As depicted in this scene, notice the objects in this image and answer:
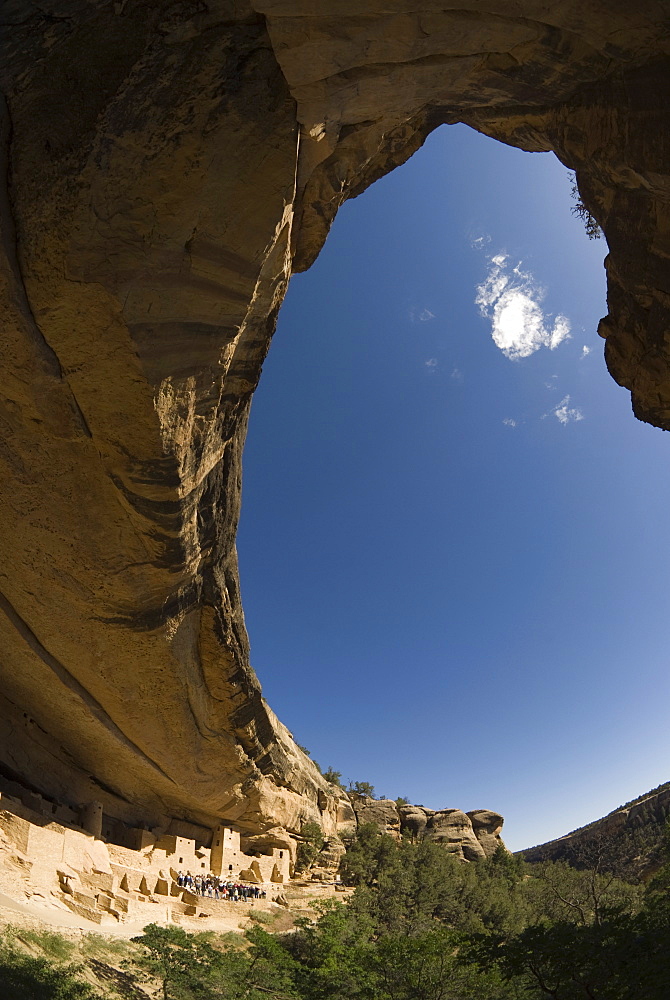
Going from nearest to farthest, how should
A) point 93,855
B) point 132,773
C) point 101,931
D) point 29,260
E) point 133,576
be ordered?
point 29,260 → point 101,931 → point 133,576 → point 93,855 → point 132,773

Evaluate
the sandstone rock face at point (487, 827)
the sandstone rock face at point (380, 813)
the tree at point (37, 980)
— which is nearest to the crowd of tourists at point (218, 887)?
the tree at point (37, 980)

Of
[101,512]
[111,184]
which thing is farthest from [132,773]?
[111,184]

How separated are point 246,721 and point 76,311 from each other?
14.1 m

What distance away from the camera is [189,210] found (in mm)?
7418

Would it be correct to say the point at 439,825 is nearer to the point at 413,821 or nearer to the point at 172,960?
the point at 413,821

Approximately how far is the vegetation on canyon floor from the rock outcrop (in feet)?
56.3

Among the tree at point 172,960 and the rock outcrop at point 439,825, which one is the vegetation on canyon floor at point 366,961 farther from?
the rock outcrop at point 439,825

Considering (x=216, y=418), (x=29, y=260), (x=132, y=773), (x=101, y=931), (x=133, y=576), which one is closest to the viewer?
(x=29, y=260)

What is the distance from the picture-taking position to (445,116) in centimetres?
1113

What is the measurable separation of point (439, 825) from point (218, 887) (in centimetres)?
2528

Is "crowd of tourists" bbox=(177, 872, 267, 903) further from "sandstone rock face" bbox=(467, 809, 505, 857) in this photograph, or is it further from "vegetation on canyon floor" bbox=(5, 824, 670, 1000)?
"sandstone rock face" bbox=(467, 809, 505, 857)

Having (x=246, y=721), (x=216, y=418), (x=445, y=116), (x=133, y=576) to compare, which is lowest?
(x=246, y=721)

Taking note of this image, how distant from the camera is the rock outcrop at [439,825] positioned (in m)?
36.5

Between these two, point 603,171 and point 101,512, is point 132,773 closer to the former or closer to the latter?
point 101,512
